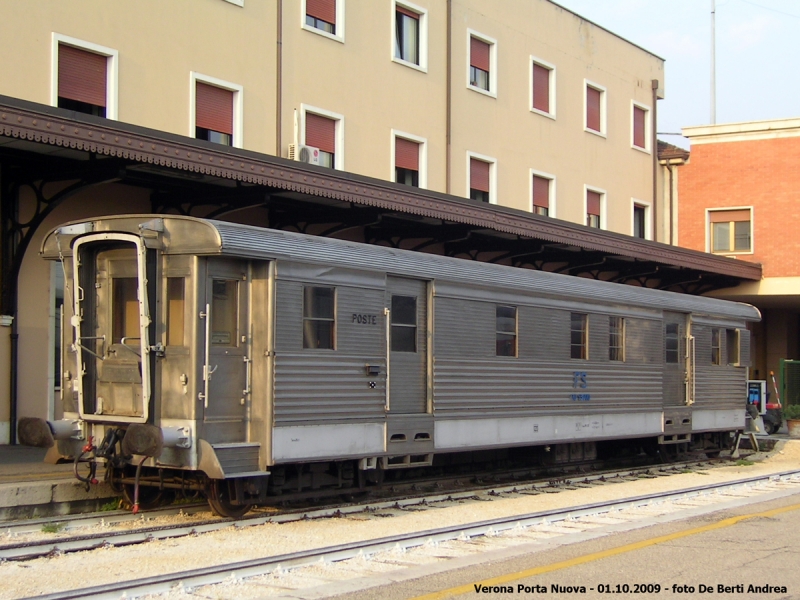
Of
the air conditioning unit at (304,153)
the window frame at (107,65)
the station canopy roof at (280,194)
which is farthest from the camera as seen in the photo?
the air conditioning unit at (304,153)

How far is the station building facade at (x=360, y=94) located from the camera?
15016mm

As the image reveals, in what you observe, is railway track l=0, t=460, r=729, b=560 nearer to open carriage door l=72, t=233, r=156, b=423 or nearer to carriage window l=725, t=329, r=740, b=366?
open carriage door l=72, t=233, r=156, b=423

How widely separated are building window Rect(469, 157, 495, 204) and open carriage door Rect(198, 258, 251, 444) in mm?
14124

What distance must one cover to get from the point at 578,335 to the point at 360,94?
26.2 feet

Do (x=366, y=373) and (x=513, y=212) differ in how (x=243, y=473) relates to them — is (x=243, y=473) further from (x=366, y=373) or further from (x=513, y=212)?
(x=513, y=212)

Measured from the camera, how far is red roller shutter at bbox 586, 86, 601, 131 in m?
28.6

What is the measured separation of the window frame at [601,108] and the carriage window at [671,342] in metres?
11.7

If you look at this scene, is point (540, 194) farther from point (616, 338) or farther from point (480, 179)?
point (616, 338)

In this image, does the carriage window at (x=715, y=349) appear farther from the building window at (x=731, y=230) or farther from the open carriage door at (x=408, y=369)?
the building window at (x=731, y=230)

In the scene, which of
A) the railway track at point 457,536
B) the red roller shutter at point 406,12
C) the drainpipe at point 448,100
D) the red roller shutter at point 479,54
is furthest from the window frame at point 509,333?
the red roller shutter at point 479,54

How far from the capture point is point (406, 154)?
21922 mm

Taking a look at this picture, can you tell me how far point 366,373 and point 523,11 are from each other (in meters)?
17.1

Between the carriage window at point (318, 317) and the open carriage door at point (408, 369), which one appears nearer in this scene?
the carriage window at point (318, 317)

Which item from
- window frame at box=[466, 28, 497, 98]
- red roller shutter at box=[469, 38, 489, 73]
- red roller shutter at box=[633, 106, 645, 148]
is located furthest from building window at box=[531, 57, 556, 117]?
red roller shutter at box=[633, 106, 645, 148]
